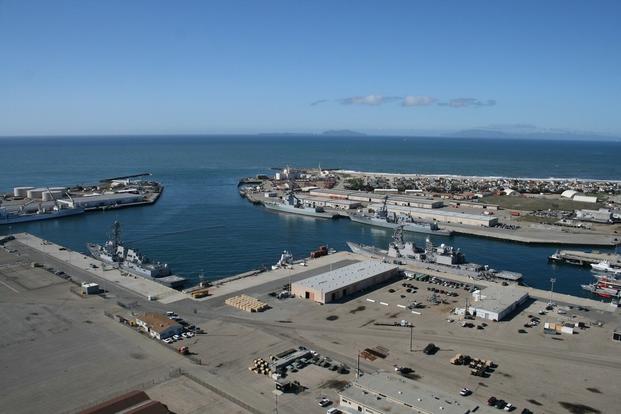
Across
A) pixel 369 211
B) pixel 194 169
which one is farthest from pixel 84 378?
pixel 194 169

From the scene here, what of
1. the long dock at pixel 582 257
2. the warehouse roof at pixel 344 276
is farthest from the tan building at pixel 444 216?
the warehouse roof at pixel 344 276

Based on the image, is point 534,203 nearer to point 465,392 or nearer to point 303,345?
point 303,345

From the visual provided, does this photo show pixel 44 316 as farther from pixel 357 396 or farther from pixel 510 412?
pixel 510 412

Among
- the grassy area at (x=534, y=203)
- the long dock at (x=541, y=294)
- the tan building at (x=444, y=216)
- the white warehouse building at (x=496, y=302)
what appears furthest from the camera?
the grassy area at (x=534, y=203)

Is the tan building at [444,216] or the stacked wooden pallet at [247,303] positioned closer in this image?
the stacked wooden pallet at [247,303]

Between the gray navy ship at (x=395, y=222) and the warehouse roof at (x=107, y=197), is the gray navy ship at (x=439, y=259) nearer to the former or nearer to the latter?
the gray navy ship at (x=395, y=222)

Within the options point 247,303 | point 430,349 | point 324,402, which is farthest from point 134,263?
point 430,349
